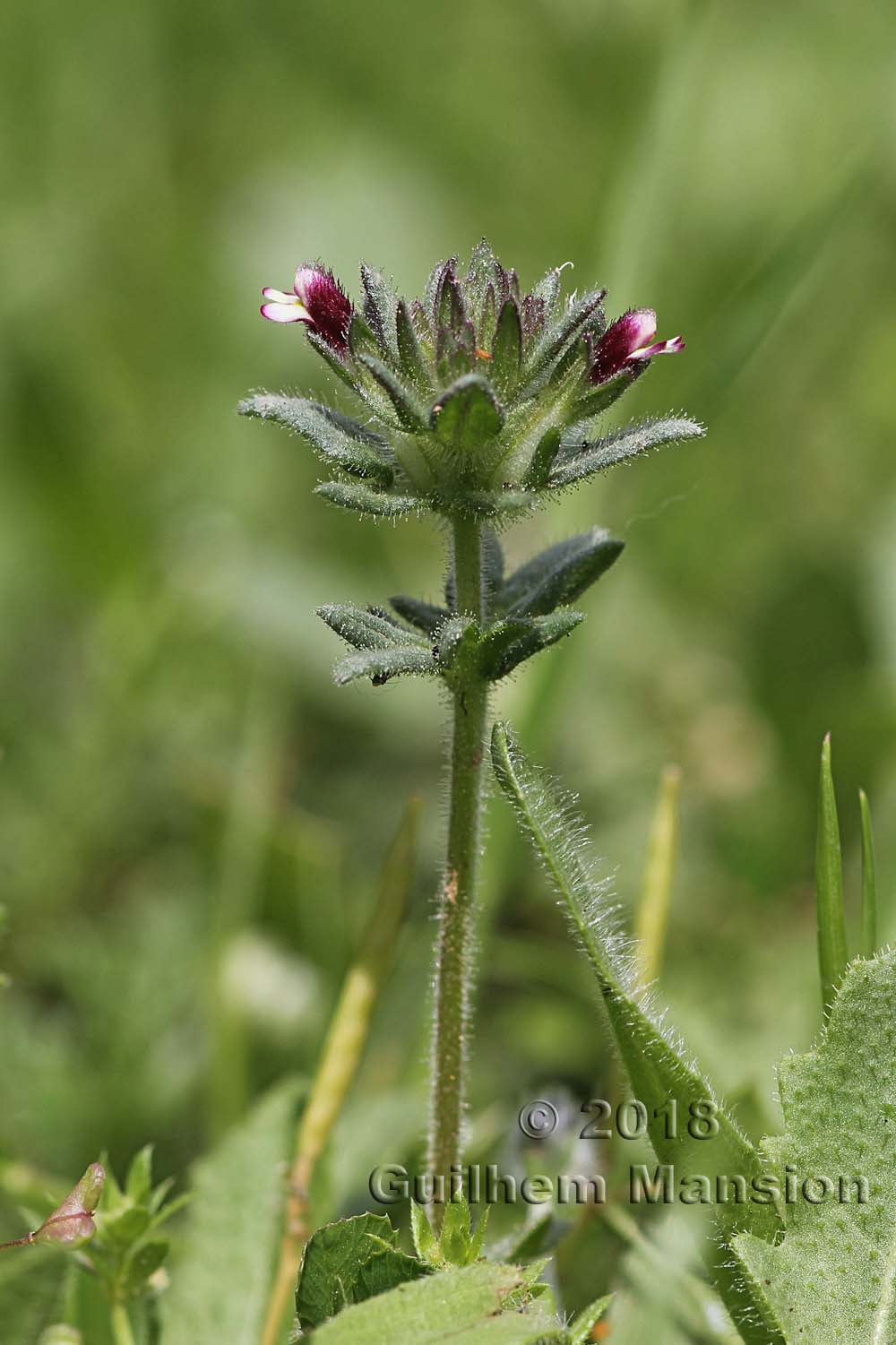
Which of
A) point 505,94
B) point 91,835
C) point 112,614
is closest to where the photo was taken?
point 91,835

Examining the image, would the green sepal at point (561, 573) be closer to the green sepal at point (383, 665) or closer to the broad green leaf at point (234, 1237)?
the green sepal at point (383, 665)

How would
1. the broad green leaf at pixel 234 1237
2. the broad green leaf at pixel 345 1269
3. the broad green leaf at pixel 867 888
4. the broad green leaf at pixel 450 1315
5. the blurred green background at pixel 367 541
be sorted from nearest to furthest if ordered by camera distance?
the broad green leaf at pixel 450 1315
the broad green leaf at pixel 345 1269
the broad green leaf at pixel 867 888
the broad green leaf at pixel 234 1237
the blurred green background at pixel 367 541

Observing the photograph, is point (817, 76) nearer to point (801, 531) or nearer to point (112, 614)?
point (801, 531)

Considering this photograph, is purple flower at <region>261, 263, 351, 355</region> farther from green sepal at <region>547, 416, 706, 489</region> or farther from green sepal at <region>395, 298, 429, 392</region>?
green sepal at <region>547, 416, 706, 489</region>

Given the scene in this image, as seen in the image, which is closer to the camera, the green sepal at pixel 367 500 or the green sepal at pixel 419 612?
the green sepal at pixel 367 500

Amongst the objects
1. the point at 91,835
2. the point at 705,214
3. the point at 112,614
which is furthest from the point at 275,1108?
the point at 705,214

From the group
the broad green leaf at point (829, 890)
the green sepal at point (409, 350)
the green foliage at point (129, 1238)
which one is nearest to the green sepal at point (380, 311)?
the green sepal at point (409, 350)

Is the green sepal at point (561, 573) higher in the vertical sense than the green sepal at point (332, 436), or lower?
lower
